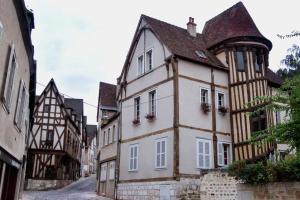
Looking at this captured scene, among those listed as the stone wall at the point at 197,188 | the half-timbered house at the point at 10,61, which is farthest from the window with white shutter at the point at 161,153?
the half-timbered house at the point at 10,61

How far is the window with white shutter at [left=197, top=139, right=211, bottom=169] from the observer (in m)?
14.6

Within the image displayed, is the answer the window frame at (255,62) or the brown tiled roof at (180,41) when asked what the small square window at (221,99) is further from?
the window frame at (255,62)

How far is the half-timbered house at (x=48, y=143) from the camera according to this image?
27.6 m

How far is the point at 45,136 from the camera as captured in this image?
2891 cm

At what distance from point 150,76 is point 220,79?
3363mm

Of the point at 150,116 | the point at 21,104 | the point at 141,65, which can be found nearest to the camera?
the point at 21,104

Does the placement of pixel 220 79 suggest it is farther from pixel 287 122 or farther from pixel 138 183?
pixel 287 122

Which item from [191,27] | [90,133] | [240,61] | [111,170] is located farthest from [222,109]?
[90,133]

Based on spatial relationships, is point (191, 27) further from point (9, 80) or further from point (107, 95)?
point (9, 80)

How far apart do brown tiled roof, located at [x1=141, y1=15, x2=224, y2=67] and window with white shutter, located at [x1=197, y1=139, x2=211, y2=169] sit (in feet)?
12.2

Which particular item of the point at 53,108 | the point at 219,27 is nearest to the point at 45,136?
the point at 53,108

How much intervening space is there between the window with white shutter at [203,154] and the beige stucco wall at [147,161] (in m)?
1.28

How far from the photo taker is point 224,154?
15.8m

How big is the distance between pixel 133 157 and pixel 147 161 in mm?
1366
